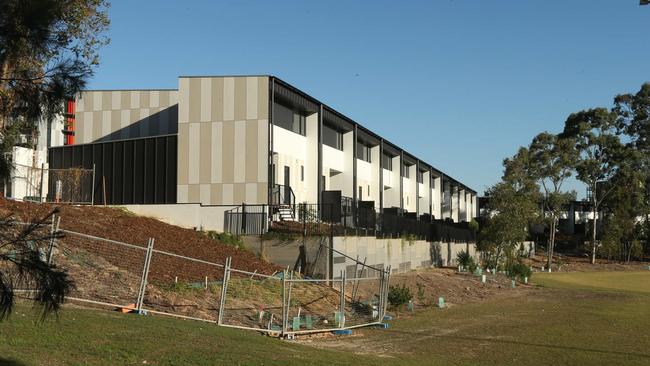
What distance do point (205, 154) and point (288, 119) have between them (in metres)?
5.90

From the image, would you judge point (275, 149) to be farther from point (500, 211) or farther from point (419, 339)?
point (500, 211)

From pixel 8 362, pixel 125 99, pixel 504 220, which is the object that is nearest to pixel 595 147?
pixel 504 220

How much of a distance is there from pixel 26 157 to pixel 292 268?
41.9 ft

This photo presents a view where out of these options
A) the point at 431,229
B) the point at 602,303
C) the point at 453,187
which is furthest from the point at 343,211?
the point at 453,187

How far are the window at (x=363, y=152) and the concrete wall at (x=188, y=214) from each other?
21632 mm

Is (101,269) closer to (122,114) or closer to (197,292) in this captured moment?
(197,292)

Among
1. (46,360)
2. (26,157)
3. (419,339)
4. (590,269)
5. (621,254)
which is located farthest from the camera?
(621,254)

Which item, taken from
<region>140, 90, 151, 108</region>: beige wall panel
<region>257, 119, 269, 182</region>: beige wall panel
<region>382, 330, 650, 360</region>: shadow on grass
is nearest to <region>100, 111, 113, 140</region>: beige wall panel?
<region>140, 90, 151, 108</region>: beige wall panel

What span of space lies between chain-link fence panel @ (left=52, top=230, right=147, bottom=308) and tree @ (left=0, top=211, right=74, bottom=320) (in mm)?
8927

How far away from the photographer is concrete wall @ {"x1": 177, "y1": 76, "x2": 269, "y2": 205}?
3441 centimetres

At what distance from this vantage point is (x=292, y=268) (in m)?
29.1

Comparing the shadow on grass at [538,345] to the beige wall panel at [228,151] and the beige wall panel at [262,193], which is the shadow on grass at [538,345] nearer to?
the beige wall panel at [262,193]

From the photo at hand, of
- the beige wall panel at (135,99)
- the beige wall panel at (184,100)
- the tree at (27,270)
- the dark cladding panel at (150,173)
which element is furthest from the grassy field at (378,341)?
the beige wall panel at (135,99)

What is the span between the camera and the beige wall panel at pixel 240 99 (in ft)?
113
